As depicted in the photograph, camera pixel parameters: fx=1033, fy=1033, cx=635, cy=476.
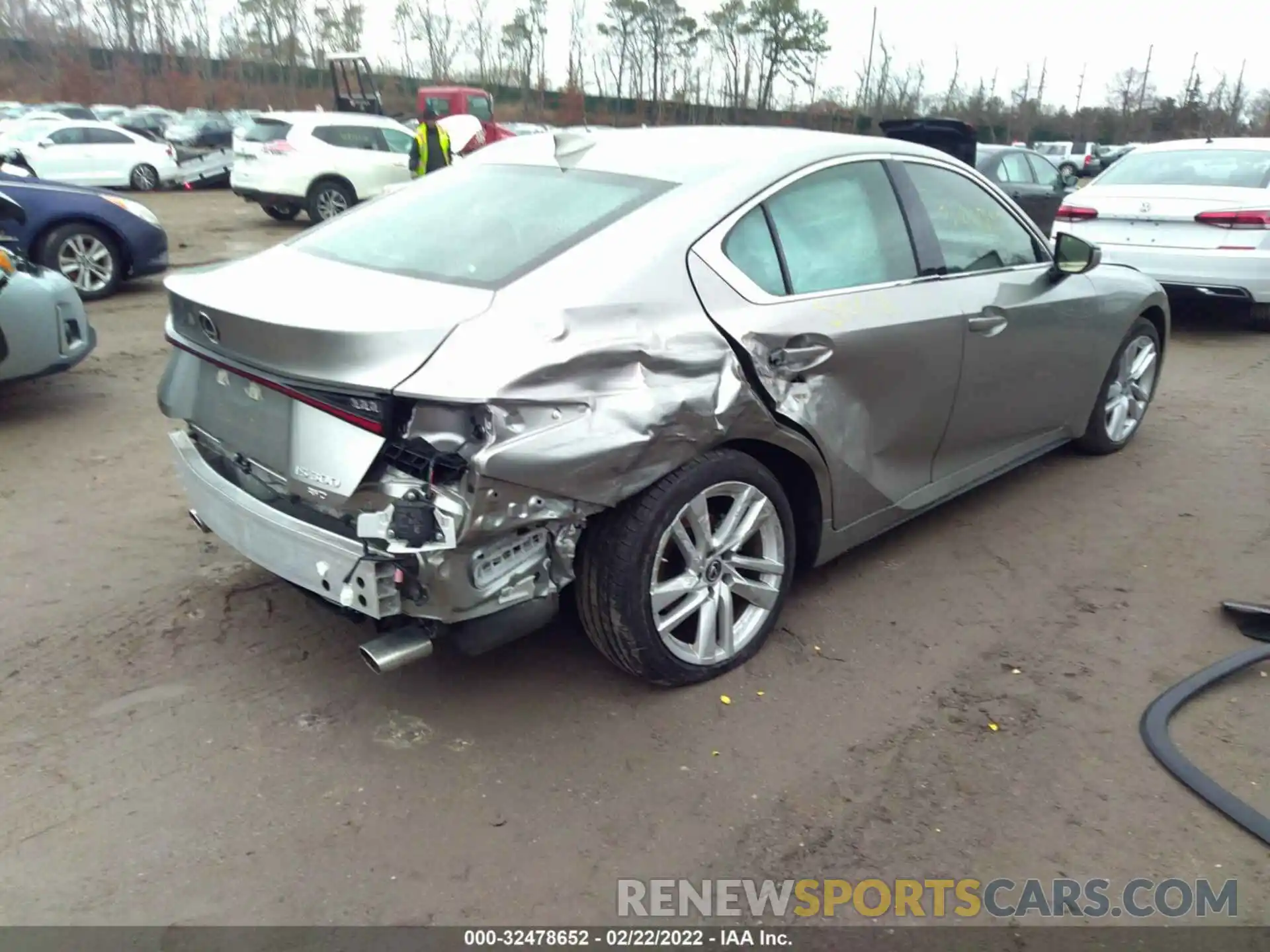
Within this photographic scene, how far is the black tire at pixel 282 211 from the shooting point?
1574cm

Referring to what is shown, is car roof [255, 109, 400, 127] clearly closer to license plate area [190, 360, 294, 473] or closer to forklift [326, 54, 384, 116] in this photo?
forklift [326, 54, 384, 116]

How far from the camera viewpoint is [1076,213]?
8664 millimetres

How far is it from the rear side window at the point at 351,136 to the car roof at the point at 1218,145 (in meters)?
10.9

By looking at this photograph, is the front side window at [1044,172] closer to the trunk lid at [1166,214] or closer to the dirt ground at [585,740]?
the trunk lid at [1166,214]

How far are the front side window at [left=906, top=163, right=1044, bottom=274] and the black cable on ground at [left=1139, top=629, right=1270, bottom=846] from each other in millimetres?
1601

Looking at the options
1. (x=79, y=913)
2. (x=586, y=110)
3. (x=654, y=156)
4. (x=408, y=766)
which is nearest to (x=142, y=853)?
(x=79, y=913)

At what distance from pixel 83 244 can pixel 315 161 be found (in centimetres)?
681

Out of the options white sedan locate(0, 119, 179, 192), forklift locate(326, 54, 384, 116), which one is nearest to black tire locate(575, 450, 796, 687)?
white sedan locate(0, 119, 179, 192)

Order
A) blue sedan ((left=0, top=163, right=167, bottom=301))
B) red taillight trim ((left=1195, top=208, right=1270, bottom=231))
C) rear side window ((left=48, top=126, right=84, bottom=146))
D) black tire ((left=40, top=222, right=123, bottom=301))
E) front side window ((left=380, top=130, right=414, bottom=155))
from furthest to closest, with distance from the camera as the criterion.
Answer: rear side window ((left=48, top=126, right=84, bottom=146)), front side window ((left=380, top=130, right=414, bottom=155)), black tire ((left=40, top=222, right=123, bottom=301)), blue sedan ((left=0, top=163, right=167, bottom=301)), red taillight trim ((left=1195, top=208, right=1270, bottom=231))

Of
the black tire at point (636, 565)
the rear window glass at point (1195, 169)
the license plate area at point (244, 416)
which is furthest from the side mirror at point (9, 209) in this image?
the rear window glass at point (1195, 169)

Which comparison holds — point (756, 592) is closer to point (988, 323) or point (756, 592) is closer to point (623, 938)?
point (623, 938)

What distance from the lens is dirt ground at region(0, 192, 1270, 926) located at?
2529 millimetres

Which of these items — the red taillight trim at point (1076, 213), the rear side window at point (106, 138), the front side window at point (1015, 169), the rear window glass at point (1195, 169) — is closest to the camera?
the rear window glass at point (1195, 169)

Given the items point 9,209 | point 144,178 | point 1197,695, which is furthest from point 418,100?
point 1197,695
